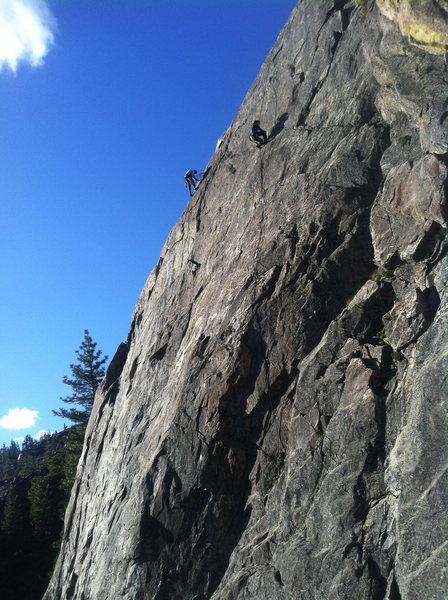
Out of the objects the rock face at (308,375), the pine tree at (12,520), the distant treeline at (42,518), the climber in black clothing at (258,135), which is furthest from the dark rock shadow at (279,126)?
the pine tree at (12,520)

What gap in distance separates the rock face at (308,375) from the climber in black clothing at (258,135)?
→ 0.33 m

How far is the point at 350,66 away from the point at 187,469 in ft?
47.4

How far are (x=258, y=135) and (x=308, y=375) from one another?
10.9m

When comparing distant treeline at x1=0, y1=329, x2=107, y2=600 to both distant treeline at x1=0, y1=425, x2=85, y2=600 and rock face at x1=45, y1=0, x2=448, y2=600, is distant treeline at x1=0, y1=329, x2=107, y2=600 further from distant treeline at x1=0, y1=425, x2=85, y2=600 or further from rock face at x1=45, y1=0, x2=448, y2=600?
rock face at x1=45, y1=0, x2=448, y2=600

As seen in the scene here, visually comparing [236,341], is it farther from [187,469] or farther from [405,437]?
[405,437]

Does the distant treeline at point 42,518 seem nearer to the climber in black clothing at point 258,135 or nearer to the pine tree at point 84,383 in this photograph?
the pine tree at point 84,383

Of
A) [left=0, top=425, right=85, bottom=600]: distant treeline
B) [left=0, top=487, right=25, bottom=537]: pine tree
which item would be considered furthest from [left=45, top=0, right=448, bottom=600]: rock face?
[left=0, top=487, right=25, bottom=537]: pine tree

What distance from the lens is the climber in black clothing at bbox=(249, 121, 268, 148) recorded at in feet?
69.9

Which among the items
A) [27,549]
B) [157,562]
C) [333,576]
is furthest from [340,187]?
[27,549]

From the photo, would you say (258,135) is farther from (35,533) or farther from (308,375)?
(35,533)

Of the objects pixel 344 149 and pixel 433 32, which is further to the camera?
pixel 344 149

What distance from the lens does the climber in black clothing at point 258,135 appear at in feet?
69.9

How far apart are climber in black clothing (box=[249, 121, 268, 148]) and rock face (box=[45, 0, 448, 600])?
0.33 metres

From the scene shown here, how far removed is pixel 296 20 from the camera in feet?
77.5
